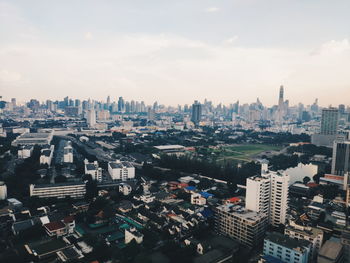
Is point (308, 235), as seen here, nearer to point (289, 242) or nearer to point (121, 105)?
point (289, 242)

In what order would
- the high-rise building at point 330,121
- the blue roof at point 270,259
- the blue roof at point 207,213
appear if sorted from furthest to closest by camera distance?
the high-rise building at point 330,121
the blue roof at point 207,213
the blue roof at point 270,259

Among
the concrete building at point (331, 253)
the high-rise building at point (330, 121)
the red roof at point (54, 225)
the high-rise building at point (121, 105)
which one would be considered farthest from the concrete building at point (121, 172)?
the high-rise building at point (121, 105)

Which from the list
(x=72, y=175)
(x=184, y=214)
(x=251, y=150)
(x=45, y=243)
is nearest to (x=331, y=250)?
(x=184, y=214)

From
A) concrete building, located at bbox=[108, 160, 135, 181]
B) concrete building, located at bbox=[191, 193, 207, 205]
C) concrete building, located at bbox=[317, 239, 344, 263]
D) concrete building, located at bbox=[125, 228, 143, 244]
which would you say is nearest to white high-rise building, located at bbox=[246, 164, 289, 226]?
concrete building, located at bbox=[317, 239, 344, 263]

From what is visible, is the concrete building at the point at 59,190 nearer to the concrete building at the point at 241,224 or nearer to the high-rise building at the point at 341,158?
the concrete building at the point at 241,224

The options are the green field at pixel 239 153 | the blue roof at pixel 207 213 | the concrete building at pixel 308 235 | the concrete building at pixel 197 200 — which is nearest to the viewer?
the concrete building at pixel 308 235

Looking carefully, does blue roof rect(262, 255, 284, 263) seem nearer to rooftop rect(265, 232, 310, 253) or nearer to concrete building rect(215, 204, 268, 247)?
rooftop rect(265, 232, 310, 253)

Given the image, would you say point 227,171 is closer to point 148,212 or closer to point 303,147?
point 148,212
